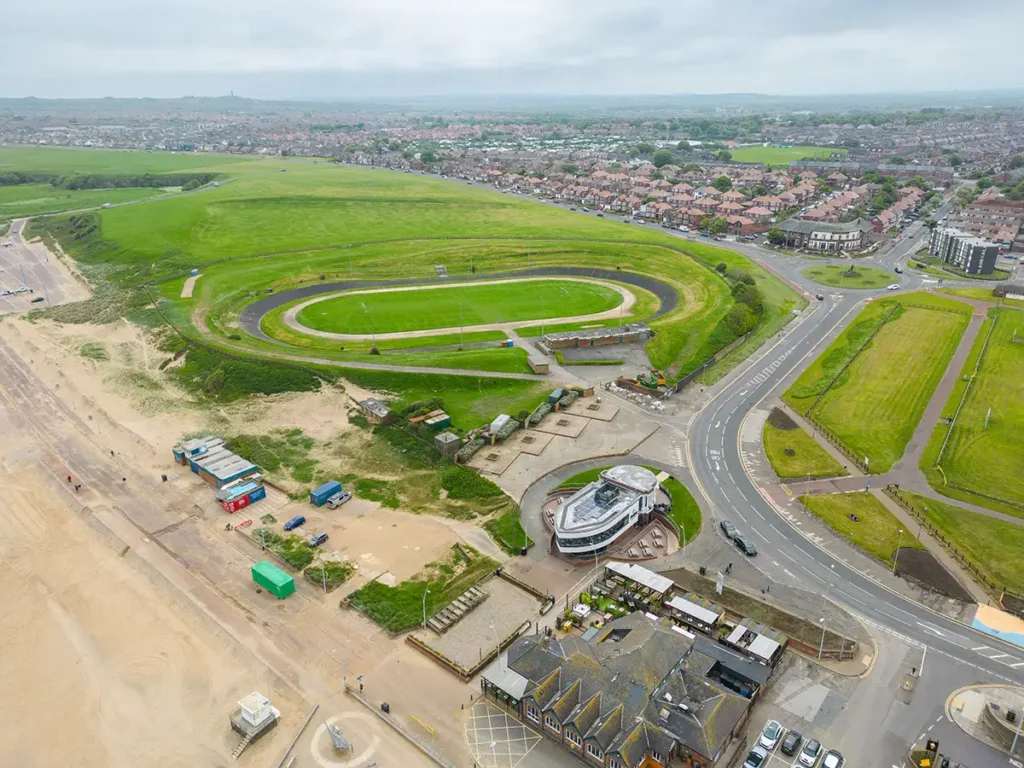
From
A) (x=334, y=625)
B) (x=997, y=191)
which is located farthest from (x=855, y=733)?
(x=997, y=191)

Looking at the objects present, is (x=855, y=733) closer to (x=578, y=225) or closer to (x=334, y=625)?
(x=334, y=625)

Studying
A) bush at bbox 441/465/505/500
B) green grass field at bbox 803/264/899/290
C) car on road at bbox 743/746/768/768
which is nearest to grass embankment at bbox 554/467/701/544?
bush at bbox 441/465/505/500

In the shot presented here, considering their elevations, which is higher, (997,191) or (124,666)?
(997,191)

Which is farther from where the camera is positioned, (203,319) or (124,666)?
(203,319)

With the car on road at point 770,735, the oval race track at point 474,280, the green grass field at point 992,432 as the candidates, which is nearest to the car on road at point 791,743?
the car on road at point 770,735

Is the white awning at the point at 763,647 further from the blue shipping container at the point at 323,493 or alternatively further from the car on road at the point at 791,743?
the blue shipping container at the point at 323,493

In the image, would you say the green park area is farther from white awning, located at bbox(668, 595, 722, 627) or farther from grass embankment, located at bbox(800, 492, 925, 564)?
white awning, located at bbox(668, 595, 722, 627)

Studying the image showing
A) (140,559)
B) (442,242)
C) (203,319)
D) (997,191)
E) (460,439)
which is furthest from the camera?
(997,191)
